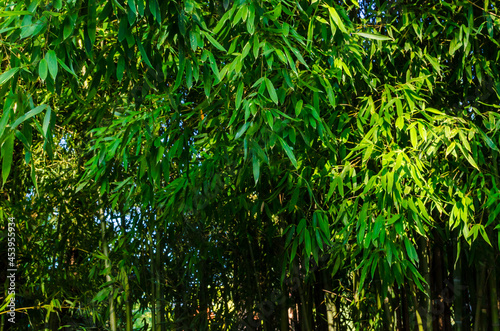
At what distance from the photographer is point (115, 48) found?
1.77 metres

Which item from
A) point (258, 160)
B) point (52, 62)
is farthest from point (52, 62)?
point (258, 160)

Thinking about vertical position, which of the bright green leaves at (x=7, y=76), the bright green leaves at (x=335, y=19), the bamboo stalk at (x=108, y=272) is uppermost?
the bright green leaves at (x=335, y=19)

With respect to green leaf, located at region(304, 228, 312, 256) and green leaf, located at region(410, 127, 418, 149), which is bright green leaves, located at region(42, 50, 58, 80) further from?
green leaf, located at region(410, 127, 418, 149)

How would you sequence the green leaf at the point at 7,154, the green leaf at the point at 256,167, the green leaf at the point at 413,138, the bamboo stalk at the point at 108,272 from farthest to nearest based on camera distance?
the bamboo stalk at the point at 108,272, the green leaf at the point at 413,138, the green leaf at the point at 256,167, the green leaf at the point at 7,154

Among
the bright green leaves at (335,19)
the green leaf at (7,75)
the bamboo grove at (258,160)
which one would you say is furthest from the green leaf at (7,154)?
the bright green leaves at (335,19)

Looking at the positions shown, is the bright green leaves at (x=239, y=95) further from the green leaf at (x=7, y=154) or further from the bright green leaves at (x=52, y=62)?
the green leaf at (x=7, y=154)

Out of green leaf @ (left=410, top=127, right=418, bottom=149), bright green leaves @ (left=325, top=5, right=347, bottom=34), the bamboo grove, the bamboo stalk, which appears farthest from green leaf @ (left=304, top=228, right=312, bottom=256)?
the bamboo stalk

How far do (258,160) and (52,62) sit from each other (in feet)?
2.34

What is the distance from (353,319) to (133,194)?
4.79ft

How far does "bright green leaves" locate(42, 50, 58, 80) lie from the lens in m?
1.46

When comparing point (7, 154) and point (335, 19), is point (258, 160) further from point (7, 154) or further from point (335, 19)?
point (7, 154)

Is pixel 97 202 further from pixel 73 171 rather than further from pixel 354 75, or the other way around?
pixel 354 75

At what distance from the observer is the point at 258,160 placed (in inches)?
73.0

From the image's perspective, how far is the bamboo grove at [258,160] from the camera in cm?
185
